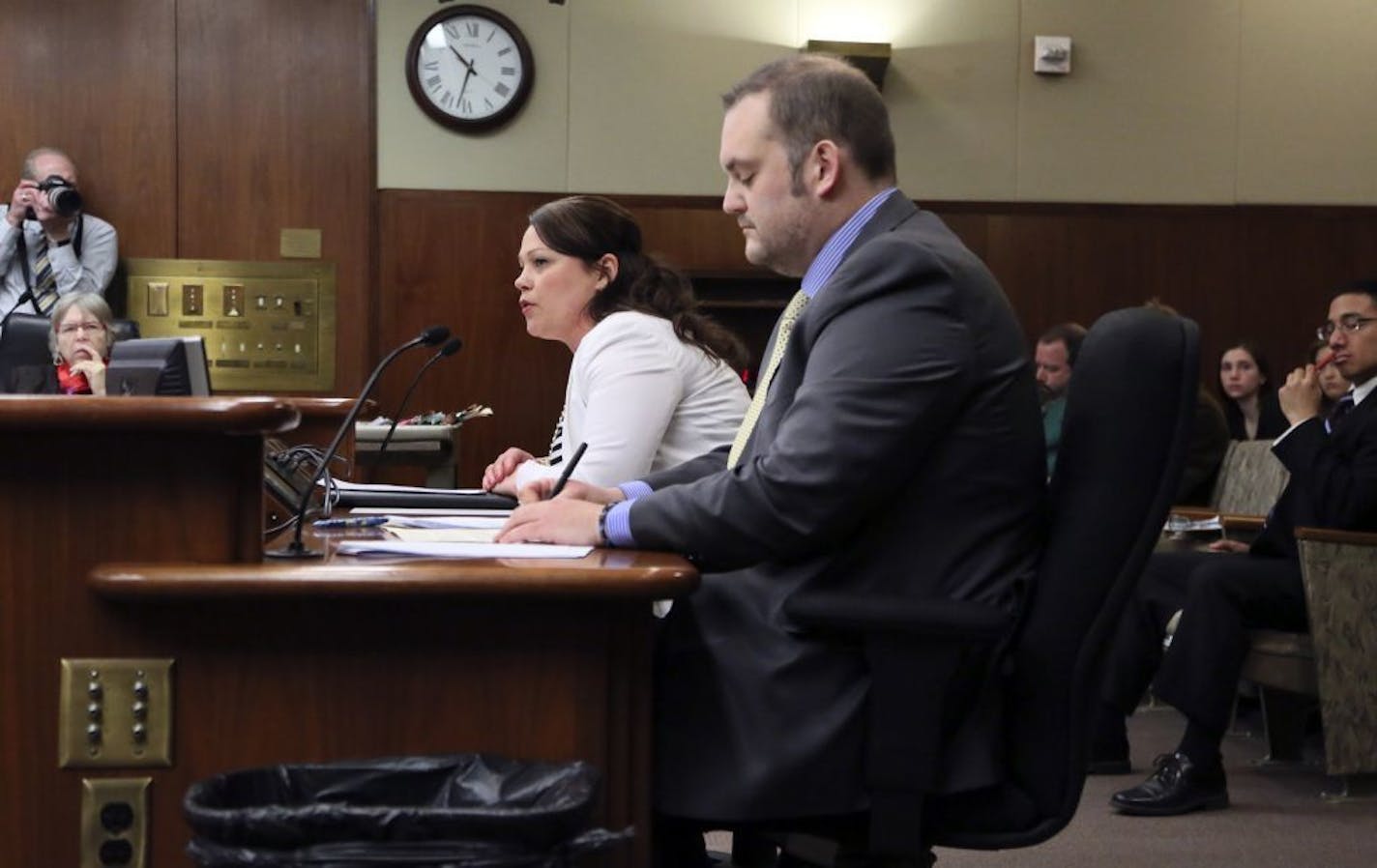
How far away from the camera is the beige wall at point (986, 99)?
680 centimetres

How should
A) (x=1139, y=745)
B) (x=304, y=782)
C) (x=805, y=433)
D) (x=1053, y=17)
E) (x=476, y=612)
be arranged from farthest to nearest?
(x=1053, y=17) → (x=1139, y=745) → (x=805, y=433) → (x=476, y=612) → (x=304, y=782)

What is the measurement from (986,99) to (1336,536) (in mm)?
3585

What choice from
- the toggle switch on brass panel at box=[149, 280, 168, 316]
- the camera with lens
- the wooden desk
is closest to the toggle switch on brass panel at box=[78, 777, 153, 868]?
→ the wooden desk

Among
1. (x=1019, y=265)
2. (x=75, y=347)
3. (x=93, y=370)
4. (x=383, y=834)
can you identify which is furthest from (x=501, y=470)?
(x=1019, y=265)

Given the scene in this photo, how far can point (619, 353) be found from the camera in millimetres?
2752

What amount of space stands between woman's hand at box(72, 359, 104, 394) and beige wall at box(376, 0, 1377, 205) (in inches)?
105

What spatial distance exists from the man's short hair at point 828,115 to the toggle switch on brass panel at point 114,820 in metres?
0.99

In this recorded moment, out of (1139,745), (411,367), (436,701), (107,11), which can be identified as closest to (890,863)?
(436,701)

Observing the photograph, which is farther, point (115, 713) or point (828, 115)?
point (828, 115)

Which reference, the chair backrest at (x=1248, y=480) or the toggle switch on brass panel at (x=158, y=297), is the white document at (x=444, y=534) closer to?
the chair backrest at (x=1248, y=480)

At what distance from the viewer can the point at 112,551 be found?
1.57 m

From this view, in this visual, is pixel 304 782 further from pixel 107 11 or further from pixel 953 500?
pixel 107 11

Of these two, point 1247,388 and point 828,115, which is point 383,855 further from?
point 1247,388

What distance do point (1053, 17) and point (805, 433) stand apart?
5.83 m
